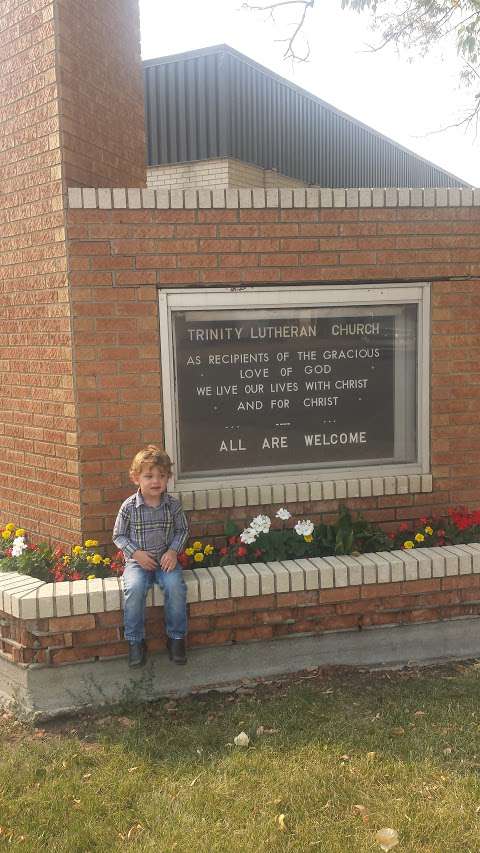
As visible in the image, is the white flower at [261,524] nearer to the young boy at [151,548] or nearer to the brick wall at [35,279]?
the young boy at [151,548]

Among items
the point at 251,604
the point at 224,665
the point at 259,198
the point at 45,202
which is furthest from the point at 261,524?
the point at 45,202

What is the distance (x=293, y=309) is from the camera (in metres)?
4.60

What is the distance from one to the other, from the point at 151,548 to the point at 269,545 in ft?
2.51

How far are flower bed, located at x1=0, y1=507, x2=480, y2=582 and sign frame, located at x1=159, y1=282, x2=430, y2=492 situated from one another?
27 centimetres

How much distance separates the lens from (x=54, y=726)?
3.79 m

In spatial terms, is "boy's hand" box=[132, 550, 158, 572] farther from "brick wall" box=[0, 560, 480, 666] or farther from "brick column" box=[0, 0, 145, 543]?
"brick column" box=[0, 0, 145, 543]

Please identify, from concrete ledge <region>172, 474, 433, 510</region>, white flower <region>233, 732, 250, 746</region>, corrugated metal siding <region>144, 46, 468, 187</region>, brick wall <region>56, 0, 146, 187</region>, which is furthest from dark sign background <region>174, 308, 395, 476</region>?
corrugated metal siding <region>144, 46, 468, 187</region>

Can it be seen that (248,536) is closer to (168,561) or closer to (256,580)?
(256,580)

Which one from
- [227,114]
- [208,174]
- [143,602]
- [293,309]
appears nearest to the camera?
[143,602]

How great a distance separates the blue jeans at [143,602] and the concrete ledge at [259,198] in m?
2.03

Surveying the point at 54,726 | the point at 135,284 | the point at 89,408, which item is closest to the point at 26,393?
the point at 89,408

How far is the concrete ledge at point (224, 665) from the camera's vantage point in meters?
3.91

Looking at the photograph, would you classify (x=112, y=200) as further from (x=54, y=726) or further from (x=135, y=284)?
(x=54, y=726)

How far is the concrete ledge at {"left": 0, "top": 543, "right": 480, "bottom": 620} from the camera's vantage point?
3854 mm
